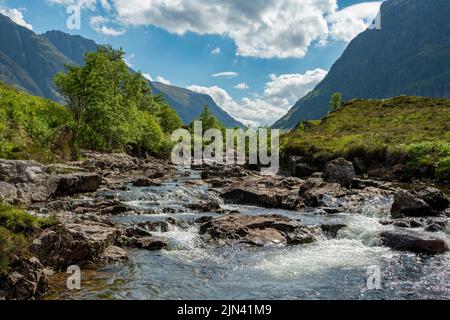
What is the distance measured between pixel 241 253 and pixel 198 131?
148375 mm

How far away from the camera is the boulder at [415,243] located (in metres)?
22.4

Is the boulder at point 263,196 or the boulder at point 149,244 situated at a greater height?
the boulder at point 263,196

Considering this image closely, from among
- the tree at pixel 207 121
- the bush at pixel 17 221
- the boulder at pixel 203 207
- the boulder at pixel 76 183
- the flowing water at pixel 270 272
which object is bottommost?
the flowing water at pixel 270 272

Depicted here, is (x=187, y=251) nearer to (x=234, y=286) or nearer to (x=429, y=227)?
(x=234, y=286)

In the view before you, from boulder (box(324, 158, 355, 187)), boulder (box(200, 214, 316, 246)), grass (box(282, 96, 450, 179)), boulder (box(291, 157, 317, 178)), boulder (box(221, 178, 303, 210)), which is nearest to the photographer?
boulder (box(200, 214, 316, 246))

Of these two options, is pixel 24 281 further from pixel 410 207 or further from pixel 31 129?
pixel 31 129

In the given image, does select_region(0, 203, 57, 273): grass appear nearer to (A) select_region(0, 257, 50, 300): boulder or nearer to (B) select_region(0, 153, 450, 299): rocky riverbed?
(A) select_region(0, 257, 50, 300): boulder

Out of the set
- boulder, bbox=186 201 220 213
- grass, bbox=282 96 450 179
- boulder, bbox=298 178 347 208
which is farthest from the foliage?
boulder, bbox=298 178 347 208

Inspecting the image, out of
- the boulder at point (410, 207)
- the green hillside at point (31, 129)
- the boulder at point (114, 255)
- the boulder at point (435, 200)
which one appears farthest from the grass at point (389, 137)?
the boulder at point (114, 255)

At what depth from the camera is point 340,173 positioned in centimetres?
4847

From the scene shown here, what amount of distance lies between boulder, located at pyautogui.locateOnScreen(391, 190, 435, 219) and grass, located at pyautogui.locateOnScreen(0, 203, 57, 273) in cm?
2670

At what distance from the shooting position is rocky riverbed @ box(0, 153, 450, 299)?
54.2 ft

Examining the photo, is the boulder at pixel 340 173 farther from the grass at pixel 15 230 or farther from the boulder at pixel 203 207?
the grass at pixel 15 230

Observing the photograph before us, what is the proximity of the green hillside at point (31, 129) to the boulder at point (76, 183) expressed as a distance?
767cm
